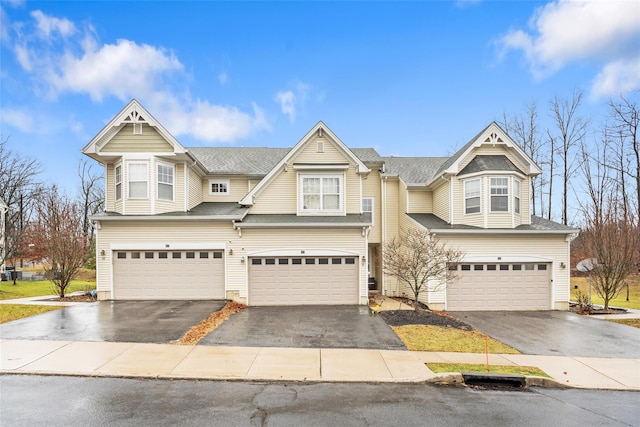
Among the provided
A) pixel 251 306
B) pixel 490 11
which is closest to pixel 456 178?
pixel 490 11

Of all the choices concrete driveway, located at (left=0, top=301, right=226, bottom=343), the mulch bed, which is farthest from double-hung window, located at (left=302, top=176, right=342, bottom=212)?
concrete driveway, located at (left=0, top=301, right=226, bottom=343)

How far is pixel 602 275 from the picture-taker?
16.9 metres

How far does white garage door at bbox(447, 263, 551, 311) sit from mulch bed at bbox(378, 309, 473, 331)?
340 centimetres

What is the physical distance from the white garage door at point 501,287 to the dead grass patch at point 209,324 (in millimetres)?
9704

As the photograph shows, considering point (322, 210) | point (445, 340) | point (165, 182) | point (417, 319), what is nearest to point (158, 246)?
point (165, 182)

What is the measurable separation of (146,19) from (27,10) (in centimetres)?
483

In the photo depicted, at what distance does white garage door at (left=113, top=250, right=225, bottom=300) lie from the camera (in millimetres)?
15711

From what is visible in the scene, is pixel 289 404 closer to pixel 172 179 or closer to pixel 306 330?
pixel 306 330

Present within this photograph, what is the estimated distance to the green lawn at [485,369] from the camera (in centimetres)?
760

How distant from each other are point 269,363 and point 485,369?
4.84 metres

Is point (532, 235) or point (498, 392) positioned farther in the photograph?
point (532, 235)

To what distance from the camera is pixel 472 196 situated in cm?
1705

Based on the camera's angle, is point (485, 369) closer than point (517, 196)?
Yes

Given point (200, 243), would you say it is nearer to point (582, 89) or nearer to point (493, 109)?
point (493, 109)
